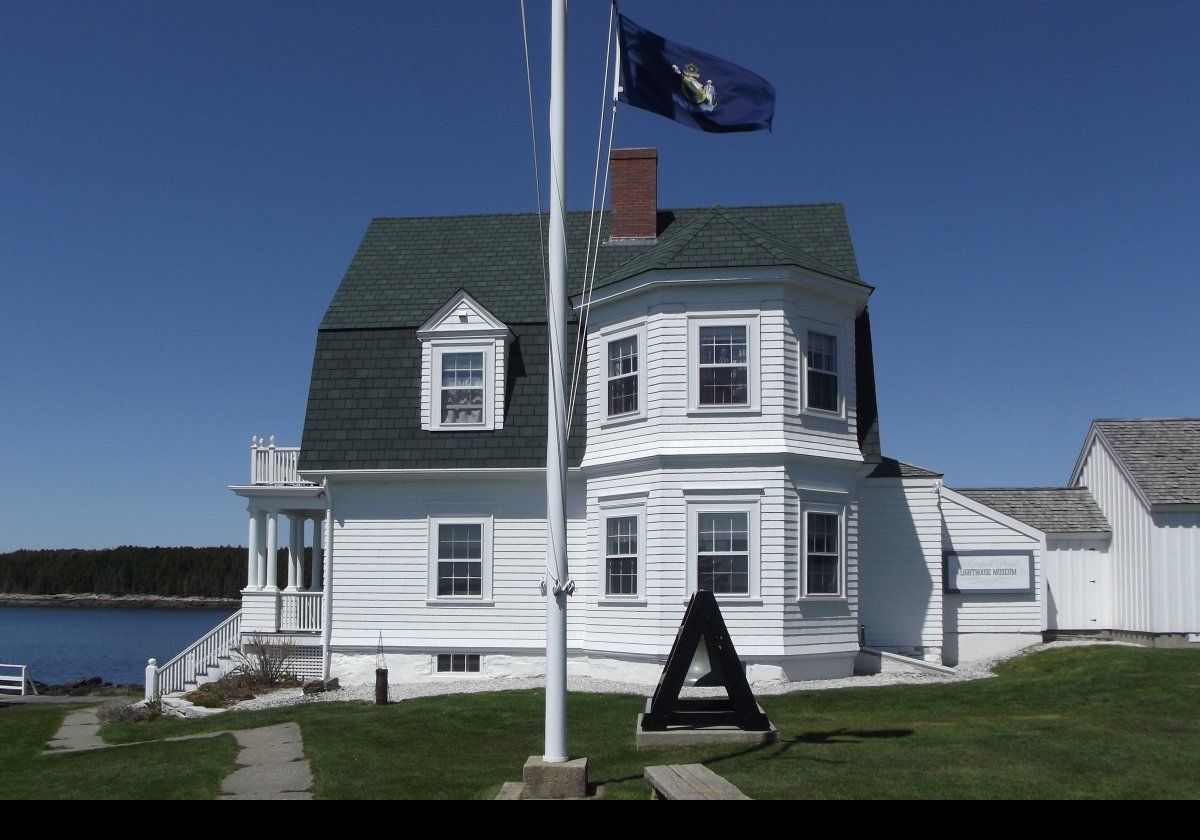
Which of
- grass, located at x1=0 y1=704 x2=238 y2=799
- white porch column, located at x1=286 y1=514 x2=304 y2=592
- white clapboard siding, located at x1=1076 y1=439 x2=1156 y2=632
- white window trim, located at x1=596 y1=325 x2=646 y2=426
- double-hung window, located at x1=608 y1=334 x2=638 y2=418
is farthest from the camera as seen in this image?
white porch column, located at x1=286 y1=514 x2=304 y2=592

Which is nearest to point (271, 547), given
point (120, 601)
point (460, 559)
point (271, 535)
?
point (271, 535)

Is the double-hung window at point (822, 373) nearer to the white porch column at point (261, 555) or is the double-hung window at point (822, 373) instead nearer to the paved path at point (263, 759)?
the paved path at point (263, 759)

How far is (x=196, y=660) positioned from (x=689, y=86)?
18.2 metres

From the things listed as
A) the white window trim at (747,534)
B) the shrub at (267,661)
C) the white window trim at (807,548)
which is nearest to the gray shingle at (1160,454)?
the white window trim at (807,548)

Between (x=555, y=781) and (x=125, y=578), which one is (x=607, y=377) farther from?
(x=125, y=578)

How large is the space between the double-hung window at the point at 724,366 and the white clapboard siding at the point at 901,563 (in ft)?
15.0

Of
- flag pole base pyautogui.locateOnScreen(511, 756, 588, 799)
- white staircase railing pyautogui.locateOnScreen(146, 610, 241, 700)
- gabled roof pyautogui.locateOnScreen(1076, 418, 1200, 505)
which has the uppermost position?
gabled roof pyautogui.locateOnScreen(1076, 418, 1200, 505)

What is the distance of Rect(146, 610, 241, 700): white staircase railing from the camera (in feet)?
78.2

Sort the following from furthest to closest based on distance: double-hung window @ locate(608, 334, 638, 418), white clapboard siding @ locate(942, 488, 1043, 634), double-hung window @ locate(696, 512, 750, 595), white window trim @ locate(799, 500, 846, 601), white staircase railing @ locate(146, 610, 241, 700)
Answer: white staircase railing @ locate(146, 610, 241, 700) < white clapboard siding @ locate(942, 488, 1043, 634) < double-hung window @ locate(608, 334, 638, 418) < white window trim @ locate(799, 500, 846, 601) < double-hung window @ locate(696, 512, 750, 595)

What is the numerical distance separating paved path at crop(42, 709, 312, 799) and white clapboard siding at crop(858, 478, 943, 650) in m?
11.9

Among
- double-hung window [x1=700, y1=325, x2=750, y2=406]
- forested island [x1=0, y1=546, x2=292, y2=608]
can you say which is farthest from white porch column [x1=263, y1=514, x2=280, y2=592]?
forested island [x1=0, y1=546, x2=292, y2=608]

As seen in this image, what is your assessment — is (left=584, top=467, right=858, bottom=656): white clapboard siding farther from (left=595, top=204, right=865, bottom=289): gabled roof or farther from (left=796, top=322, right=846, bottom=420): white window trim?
(left=595, top=204, right=865, bottom=289): gabled roof

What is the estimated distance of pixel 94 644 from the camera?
6919cm
